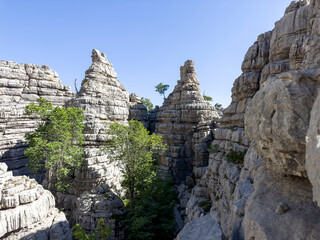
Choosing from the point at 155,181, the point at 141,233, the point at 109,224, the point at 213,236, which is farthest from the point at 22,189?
the point at 213,236

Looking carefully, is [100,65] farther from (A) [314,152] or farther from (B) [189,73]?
(A) [314,152]

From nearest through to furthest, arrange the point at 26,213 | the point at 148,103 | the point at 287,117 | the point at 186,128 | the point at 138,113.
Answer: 1. the point at 287,117
2. the point at 26,213
3. the point at 186,128
4. the point at 138,113
5. the point at 148,103

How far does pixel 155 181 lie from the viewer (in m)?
22.8

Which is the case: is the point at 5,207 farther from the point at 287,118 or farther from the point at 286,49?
the point at 286,49

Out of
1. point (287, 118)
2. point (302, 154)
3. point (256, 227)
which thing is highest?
point (287, 118)

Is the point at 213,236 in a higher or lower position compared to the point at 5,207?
higher

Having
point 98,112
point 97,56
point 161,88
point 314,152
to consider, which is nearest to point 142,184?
point 98,112

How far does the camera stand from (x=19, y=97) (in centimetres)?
3158

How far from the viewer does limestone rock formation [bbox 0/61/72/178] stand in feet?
88.1

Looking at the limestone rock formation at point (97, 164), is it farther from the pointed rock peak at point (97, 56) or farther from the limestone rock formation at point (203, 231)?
the limestone rock formation at point (203, 231)

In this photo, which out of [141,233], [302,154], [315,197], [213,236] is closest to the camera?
[315,197]

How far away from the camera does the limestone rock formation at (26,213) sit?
492 inches

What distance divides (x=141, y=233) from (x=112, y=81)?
25719mm

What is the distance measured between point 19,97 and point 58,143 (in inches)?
660
